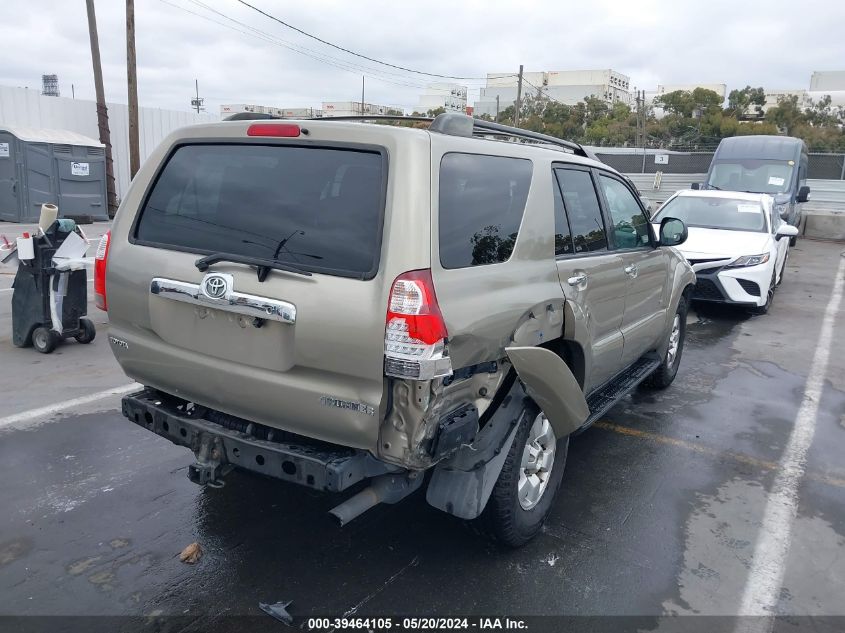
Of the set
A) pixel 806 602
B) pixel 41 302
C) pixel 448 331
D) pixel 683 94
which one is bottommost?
pixel 806 602

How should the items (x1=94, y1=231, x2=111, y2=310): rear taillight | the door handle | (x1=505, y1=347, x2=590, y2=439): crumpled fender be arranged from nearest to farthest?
(x1=505, y1=347, x2=590, y2=439): crumpled fender
(x1=94, y1=231, x2=111, y2=310): rear taillight
the door handle

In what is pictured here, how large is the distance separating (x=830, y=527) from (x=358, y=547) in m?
2.70

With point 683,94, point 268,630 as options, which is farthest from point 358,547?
point 683,94

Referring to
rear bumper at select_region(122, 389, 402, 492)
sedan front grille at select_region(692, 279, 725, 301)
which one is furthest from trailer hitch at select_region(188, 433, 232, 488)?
sedan front grille at select_region(692, 279, 725, 301)

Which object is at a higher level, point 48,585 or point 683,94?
point 683,94

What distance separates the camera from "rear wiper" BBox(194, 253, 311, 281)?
9.30 ft

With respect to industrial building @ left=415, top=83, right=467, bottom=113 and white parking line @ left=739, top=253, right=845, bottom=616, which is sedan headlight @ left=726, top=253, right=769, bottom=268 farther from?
industrial building @ left=415, top=83, right=467, bottom=113

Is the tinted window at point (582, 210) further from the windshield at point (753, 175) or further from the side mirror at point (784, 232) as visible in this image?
the windshield at point (753, 175)

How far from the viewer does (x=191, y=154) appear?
343cm

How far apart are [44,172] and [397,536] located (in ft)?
58.4

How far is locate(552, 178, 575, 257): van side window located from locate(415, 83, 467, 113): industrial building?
47.7 m

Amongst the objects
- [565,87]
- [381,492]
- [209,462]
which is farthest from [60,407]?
[565,87]

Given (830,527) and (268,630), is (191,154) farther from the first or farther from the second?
(830,527)

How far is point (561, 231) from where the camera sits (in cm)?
382
